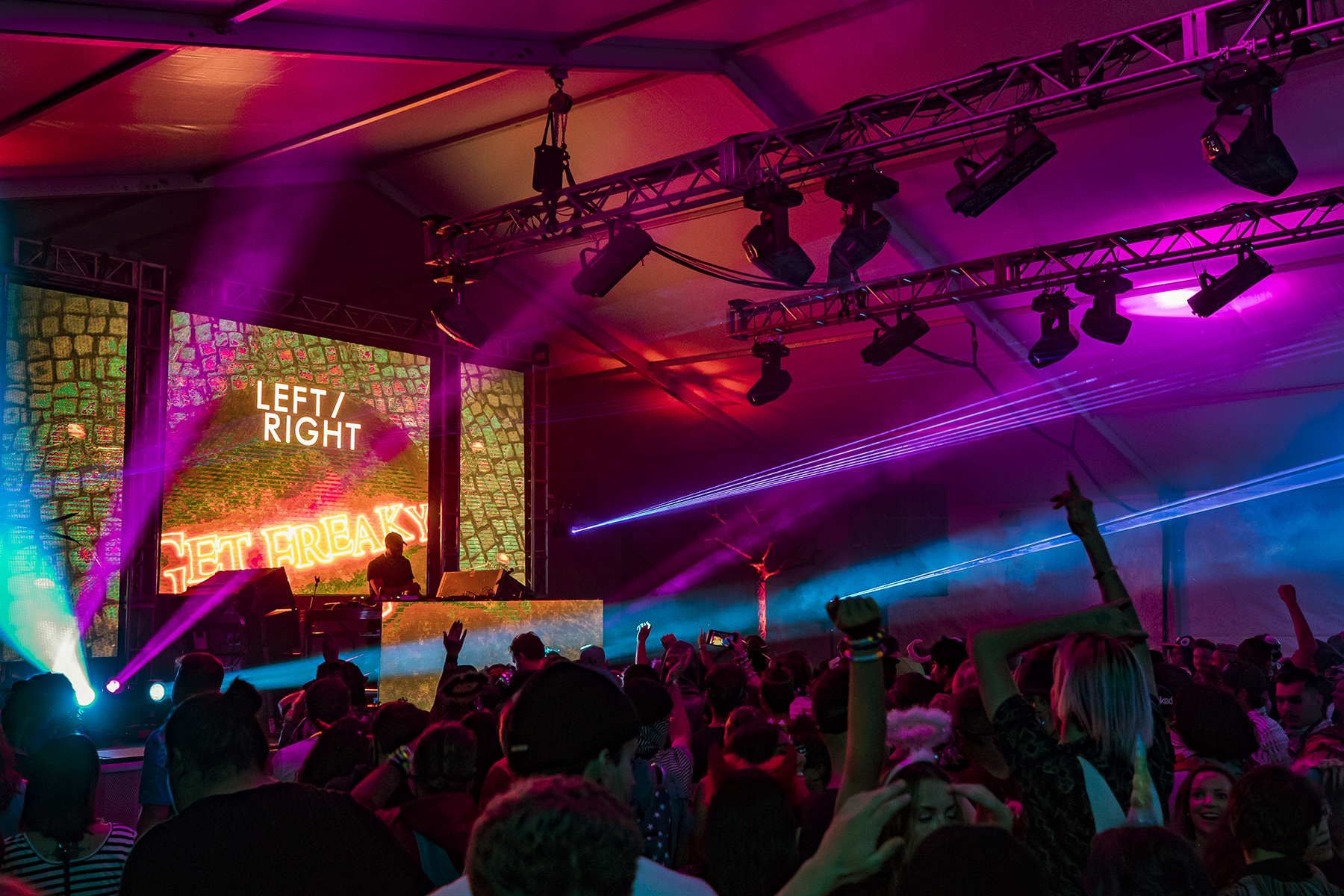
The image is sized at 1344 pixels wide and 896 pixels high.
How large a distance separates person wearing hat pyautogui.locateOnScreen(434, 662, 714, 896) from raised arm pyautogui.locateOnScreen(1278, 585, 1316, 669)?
451 centimetres

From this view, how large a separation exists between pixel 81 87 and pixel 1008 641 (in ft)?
24.2

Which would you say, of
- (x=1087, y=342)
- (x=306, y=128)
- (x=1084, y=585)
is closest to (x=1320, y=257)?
(x=1087, y=342)

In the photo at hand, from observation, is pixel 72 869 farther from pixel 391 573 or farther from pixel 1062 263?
pixel 391 573

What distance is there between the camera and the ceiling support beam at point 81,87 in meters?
6.94

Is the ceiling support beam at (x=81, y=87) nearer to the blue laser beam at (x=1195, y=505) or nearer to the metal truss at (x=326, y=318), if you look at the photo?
the metal truss at (x=326, y=318)

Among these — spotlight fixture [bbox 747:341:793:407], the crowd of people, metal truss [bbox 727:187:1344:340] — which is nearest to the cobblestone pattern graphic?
metal truss [bbox 727:187:1344:340]

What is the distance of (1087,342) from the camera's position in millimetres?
10961

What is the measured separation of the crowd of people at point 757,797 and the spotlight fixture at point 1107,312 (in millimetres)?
5524

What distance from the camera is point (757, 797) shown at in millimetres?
1873

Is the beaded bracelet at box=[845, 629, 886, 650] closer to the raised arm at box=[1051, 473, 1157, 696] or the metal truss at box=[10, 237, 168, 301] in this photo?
the raised arm at box=[1051, 473, 1157, 696]

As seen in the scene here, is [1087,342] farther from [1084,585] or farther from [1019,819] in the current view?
[1019,819]

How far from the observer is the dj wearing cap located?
35.9 ft

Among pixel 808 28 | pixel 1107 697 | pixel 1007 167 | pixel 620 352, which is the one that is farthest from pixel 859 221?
pixel 620 352

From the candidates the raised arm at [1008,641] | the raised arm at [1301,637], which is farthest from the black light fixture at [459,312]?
the raised arm at [1008,641]
